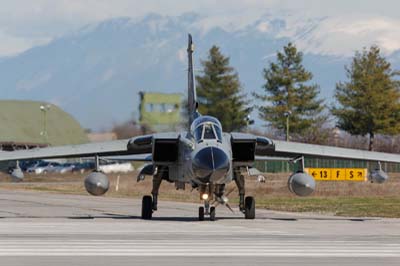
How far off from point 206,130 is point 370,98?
54.1 meters

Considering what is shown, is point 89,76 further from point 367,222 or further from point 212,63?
point 367,222

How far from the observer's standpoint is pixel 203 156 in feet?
80.1

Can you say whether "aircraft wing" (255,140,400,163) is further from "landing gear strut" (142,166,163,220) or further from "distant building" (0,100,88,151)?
"distant building" (0,100,88,151)

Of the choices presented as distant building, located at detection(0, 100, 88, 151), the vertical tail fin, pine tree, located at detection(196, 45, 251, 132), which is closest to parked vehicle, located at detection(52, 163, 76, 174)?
distant building, located at detection(0, 100, 88, 151)

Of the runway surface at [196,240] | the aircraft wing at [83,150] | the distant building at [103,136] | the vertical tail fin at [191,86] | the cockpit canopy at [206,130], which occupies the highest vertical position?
the distant building at [103,136]

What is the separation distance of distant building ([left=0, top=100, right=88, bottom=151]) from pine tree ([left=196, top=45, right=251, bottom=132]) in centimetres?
2484

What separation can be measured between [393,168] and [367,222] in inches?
1897

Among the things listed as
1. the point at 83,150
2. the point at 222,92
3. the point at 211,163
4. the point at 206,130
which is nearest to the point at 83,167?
the point at 222,92

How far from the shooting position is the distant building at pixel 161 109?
8150 cm

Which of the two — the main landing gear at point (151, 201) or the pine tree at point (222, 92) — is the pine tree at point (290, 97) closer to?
the pine tree at point (222, 92)

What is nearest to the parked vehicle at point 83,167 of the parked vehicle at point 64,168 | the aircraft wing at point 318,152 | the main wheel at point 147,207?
the parked vehicle at point 64,168

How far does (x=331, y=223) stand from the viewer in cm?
2581

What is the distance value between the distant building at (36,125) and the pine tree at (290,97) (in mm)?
28879

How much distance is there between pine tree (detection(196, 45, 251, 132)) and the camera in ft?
266
